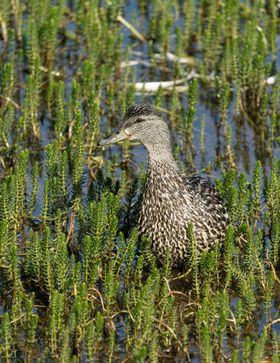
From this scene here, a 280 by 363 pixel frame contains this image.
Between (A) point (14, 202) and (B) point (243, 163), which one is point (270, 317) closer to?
(A) point (14, 202)

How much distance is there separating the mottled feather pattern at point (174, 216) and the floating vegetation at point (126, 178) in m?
0.18

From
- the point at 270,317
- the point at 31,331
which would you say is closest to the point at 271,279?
the point at 270,317

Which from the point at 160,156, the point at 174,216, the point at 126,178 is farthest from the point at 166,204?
the point at 126,178

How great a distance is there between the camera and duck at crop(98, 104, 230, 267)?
9231 millimetres

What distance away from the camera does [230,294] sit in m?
8.94

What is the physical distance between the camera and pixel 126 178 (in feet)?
35.6

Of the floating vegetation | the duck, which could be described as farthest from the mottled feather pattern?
the floating vegetation

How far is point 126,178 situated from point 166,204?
5.21 feet

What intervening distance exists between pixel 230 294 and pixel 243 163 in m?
2.86

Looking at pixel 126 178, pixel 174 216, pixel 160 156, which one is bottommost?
pixel 126 178

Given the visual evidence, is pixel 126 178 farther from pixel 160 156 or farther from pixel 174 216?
pixel 174 216

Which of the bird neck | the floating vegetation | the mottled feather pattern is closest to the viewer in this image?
the floating vegetation

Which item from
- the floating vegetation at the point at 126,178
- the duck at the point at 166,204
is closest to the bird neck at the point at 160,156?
the duck at the point at 166,204

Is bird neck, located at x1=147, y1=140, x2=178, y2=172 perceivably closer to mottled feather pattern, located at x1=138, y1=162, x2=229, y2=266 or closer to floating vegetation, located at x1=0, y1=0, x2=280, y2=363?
mottled feather pattern, located at x1=138, y1=162, x2=229, y2=266
